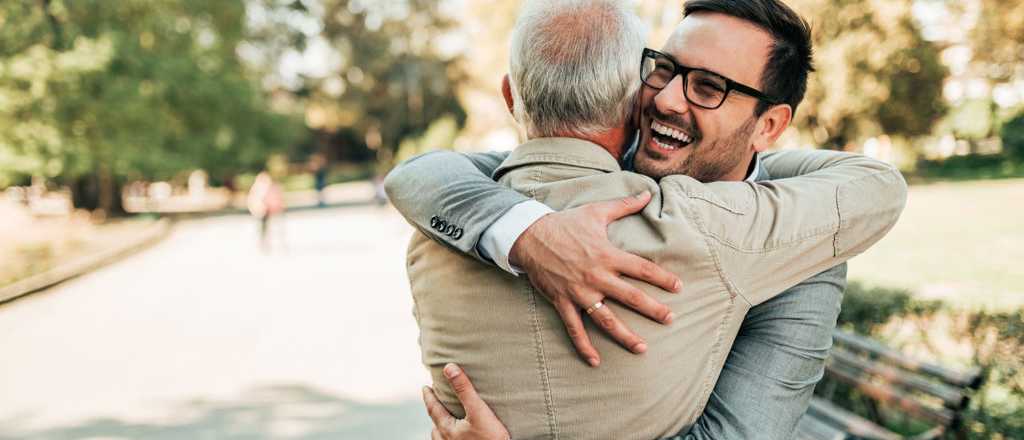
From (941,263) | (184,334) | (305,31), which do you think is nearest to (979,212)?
(941,263)

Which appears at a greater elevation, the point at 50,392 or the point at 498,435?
the point at 498,435

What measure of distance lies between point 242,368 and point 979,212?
1869 centimetres

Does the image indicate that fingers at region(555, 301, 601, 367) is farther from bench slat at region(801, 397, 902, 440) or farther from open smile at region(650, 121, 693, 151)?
bench slat at region(801, 397, 902, 440)

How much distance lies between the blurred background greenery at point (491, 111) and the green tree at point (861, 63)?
0.07m

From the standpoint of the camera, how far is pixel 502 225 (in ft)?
5.13

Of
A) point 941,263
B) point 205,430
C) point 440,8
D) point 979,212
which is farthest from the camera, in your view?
point 440,8

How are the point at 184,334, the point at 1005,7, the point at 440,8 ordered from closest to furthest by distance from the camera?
the point at 184,334, the point at 1005,7, the point at 440,8

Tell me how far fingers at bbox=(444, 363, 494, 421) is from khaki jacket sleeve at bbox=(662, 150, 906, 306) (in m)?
0.56

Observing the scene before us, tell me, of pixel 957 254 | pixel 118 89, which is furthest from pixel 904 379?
pixel 118 89

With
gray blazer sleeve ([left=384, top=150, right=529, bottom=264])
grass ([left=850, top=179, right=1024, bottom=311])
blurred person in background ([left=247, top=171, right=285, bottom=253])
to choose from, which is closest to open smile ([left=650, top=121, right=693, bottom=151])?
gray blazer sleeve ([left=384, top=150, right=529, bottom=264])

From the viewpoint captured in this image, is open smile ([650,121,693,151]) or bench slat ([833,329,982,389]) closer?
open smile ([650,121,693,151])

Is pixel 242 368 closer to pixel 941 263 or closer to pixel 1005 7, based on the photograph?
pixel 941 263

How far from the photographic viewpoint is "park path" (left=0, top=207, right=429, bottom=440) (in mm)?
5879

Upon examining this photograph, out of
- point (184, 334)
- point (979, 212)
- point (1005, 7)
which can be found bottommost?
point (979, 212)
